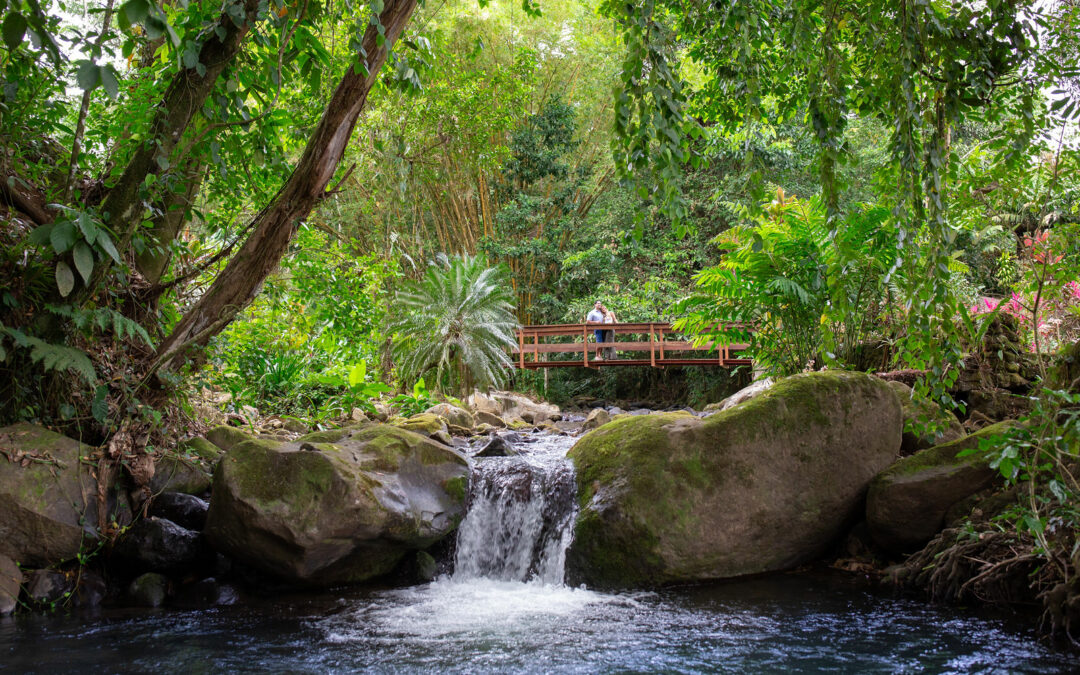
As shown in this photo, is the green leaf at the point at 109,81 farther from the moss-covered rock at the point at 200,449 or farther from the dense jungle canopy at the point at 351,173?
the moss-covered rock at the point at 200,449

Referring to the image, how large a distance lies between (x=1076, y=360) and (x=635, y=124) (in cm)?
479

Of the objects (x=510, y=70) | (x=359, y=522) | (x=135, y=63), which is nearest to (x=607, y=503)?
(x=359, y=522)

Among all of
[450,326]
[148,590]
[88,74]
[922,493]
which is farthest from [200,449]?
[450,326]

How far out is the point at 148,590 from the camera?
4836 mm

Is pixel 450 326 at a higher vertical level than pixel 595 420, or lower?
higher

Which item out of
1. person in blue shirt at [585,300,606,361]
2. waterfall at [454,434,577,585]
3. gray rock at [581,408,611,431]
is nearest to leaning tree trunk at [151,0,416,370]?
waterfall at [454,434,577,585]

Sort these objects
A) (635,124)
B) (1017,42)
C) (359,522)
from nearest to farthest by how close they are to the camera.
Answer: (635,124)
(1017,42)
(359,522)

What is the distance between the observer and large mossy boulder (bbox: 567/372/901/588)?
17.3ft

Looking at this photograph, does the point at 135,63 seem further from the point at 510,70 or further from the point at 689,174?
the point at 689,174

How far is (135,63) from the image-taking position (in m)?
5.29

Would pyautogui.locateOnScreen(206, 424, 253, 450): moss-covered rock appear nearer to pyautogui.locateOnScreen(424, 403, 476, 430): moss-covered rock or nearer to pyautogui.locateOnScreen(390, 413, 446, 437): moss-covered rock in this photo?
pyautogui.locateOnScreen(390, 413, 446, 437): moss-covered rock

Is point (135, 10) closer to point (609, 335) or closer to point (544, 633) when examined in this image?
point (544, 633)

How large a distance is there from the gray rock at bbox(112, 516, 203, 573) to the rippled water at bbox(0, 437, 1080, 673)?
42 centimetres

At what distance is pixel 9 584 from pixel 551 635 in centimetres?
332
